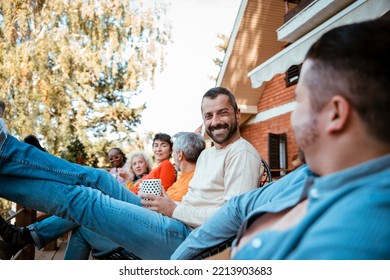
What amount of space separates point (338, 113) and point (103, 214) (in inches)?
35.5

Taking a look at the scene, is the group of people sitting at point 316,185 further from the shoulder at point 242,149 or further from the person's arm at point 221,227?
the shoulder at point 242,149

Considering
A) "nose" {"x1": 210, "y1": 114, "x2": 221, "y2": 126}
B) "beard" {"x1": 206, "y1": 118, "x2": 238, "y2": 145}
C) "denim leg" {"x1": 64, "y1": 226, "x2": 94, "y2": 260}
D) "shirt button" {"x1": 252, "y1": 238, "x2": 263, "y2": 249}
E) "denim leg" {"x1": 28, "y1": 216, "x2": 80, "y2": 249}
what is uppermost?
"nose" {"x1": 210, "y1": 114, "x2": 221, "y2": 126}

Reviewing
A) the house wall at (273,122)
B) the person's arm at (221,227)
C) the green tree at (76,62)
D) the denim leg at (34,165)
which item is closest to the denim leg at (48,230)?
the denim leg at (34,165)

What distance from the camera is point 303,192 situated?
0.62 m

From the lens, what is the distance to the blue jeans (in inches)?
44.2

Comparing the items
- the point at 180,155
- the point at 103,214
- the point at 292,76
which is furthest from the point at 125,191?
the point at 292,76

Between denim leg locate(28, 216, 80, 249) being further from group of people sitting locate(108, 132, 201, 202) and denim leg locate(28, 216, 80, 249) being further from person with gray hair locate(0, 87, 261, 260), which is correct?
group of people sitting locate(108, 132, 201, 202)

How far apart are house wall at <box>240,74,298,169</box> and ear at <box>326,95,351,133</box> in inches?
196

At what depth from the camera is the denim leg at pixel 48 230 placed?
1669 millimetres

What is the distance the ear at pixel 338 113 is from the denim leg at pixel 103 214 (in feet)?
2.86

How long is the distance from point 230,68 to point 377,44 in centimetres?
570

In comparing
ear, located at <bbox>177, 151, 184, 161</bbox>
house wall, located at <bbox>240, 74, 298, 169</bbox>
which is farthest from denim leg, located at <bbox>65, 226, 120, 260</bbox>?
house wall, located at <bbox>240, 74, 298, 169</bbox>
